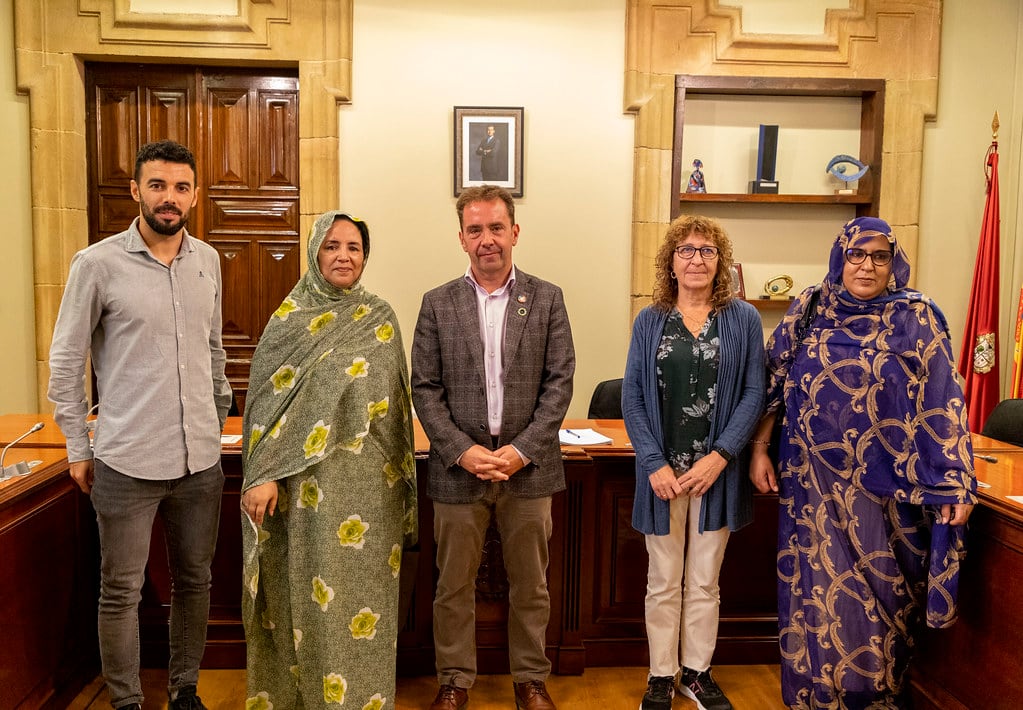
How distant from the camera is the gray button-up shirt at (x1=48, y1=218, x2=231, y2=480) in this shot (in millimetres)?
2010

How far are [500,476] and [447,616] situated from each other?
479mm

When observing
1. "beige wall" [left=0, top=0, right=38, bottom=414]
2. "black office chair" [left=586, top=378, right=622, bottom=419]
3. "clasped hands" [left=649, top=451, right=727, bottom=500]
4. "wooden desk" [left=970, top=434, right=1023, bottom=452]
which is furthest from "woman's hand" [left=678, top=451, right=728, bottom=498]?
"beige wall" [left=0, top=0, right=38, bottom=414]

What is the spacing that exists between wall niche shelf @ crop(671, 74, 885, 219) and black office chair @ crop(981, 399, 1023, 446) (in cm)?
157

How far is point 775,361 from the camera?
228cm

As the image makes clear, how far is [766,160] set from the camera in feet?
14.1

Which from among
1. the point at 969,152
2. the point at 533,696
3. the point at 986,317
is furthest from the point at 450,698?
the point at 969,152

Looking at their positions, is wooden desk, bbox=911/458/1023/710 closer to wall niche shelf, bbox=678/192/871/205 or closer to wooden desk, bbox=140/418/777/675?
wooden desk, bbox=140/418/777/675

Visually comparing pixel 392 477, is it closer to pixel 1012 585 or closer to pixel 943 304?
pixel 1012 585

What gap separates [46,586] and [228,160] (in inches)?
108

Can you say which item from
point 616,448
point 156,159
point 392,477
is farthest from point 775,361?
point 156,159

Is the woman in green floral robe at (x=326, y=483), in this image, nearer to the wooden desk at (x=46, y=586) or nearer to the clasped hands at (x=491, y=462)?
the clasped hands at (x=491, y=462)

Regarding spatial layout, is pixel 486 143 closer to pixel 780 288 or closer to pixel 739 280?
pixel 739 280

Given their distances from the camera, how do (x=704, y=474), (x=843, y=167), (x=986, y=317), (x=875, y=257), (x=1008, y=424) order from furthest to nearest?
(x=843, y=167) < (x=986, y=317) < (x=1008, y=424) < (x=704, y=474) < (x=875, y=257)

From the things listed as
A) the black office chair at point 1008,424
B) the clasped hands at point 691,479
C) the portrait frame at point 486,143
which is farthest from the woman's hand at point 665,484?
the portrait frame at point 486,143
